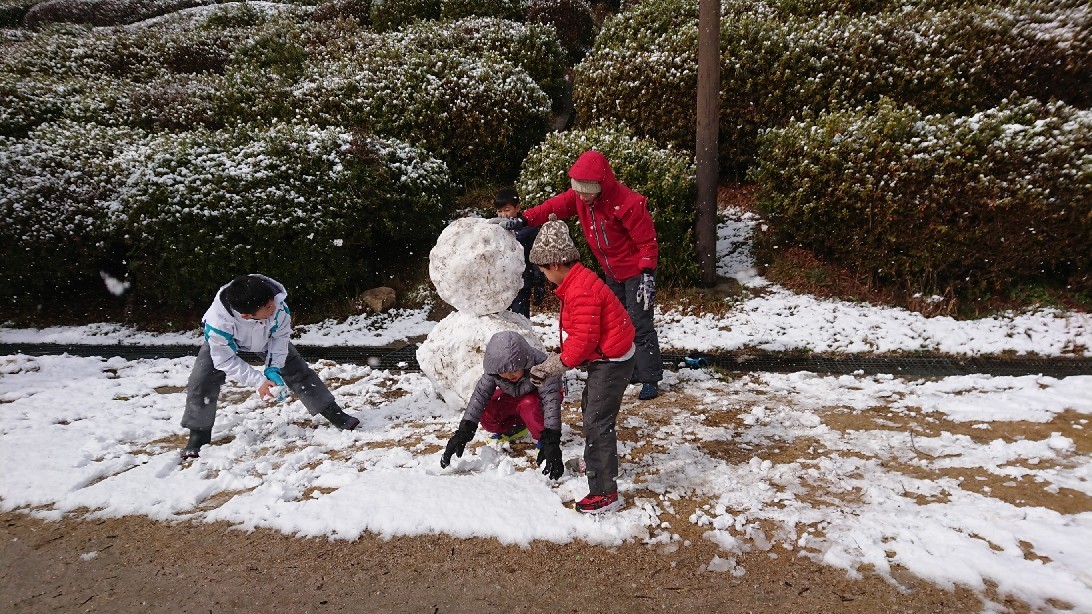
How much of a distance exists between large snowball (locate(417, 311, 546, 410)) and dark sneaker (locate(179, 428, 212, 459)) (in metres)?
1.54

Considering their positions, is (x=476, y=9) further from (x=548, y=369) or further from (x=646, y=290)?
(x=548, y=369)

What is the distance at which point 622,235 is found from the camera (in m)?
4.35

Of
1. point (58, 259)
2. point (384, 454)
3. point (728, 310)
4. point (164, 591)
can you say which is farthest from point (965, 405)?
point (58, 259)

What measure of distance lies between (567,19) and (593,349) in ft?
35.6

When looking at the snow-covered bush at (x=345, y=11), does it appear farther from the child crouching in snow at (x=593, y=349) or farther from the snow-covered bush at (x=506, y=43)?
the child crouching in snow at (x=593, y=349)

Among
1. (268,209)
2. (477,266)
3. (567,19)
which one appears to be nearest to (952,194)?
(477,266)

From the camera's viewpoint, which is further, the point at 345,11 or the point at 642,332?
the point at 345,11

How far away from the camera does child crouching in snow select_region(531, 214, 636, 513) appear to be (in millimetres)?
2984

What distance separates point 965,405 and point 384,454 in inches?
159

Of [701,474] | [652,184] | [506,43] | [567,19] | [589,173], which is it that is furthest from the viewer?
[567,19]

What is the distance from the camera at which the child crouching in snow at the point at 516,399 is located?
10.8 feet

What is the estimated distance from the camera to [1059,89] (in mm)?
6680

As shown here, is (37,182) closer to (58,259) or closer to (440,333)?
(58,259)

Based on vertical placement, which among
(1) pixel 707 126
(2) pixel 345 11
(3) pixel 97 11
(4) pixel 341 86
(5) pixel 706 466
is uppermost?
(3) pixel 97 11
